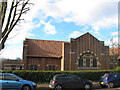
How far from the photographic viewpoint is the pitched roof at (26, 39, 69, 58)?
28.4 meters

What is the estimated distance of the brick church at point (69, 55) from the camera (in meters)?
27.7

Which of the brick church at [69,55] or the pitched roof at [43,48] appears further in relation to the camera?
the pitched roof at [43,48]

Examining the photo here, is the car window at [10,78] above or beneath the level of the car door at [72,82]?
above

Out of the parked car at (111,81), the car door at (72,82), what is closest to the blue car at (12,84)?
the car door at (72,82)

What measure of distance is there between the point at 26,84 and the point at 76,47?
58.9 ft

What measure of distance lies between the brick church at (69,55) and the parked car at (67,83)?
13.3 m

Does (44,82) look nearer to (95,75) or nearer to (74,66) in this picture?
(95,75)

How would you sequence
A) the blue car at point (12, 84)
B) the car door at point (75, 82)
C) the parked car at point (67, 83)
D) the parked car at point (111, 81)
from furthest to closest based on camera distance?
the parked car at point (111, 81) < the car door at point (75, 82) < the parked car at point (67, 83) < the blue car at point (12, 84)

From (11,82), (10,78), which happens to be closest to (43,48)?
(10,78)

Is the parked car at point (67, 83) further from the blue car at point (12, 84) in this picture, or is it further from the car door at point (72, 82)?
the blue car at point (12, 84)

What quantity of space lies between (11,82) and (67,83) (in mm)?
5190

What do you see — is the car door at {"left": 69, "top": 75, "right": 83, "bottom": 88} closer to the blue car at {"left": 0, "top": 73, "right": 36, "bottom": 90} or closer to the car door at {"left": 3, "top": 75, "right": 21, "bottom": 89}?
the blue car at {"left": 0, "top": 73, "right": 36, "bottom": 90}

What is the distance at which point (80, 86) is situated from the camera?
13.8m

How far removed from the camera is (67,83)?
44.4ft
